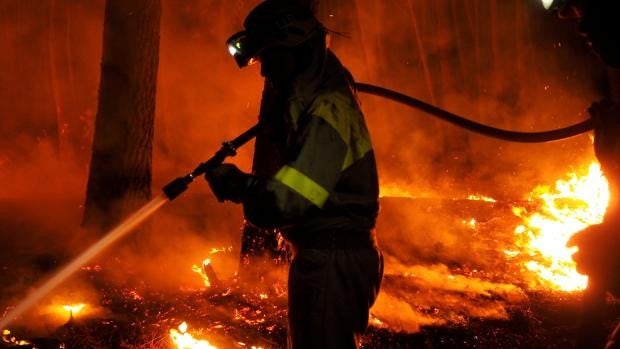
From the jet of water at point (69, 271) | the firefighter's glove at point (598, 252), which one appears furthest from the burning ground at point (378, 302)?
the firefighter's glove at point (598, 252)

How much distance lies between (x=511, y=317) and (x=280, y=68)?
4202mm

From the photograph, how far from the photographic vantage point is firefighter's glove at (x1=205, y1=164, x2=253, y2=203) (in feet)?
7.87

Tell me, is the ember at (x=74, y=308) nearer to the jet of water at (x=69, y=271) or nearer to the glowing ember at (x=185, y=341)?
the jet of water at (x=69, y=271)

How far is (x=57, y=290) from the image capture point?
4.85 metres

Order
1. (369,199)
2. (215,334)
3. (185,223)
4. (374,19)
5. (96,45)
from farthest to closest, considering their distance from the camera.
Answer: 1. (374,19)
2. (96,45)
3. (185,223)
4. (215,334)
5. (369,199)

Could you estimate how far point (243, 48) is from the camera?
2.66 metres

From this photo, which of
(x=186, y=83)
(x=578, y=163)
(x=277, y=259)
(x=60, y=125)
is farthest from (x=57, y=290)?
(x=578, y=163)

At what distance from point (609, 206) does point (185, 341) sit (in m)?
3.55

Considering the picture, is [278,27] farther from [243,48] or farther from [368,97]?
[368,97]

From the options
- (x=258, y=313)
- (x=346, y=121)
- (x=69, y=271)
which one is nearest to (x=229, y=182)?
(x=346, y=121)

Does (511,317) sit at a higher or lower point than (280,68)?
lower

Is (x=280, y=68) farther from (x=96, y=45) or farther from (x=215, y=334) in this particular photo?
(x=96, y=45)

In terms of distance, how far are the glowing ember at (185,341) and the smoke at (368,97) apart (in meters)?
5.49

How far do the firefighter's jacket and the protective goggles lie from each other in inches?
11.3
